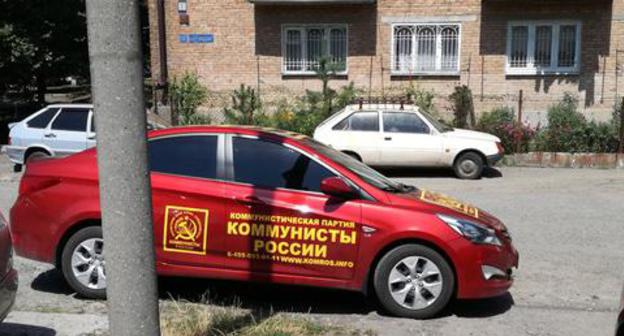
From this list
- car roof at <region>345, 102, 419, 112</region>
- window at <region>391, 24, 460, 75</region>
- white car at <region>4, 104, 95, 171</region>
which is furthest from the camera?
window at <region>391, 24, 460, 75</region>

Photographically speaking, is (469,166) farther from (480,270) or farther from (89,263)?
(89,263)

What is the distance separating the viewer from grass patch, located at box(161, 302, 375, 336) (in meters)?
5.09

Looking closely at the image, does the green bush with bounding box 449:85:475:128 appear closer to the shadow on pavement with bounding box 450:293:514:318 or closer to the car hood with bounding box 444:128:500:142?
the car hood with bounding box 444:128:500:142

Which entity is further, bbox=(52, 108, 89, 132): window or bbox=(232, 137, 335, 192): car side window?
bbox=(52, 108, 89, 132): window

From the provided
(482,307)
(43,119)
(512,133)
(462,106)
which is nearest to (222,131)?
(482,307)

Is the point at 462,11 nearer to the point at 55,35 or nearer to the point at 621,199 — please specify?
the point at 621,199

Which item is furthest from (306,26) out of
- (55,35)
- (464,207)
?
(464,207)

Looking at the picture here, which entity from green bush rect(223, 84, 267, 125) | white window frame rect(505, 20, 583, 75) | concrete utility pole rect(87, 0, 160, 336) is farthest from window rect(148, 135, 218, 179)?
white window frame rect(505, 20, 583, 75)

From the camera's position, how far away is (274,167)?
20.0 ft

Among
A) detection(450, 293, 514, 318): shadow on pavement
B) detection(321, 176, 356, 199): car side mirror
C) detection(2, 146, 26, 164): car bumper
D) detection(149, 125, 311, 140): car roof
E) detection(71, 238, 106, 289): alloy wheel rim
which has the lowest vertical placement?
detection(450, 293, 514, 318): shadow on pavement

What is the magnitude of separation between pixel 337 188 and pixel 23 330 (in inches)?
103

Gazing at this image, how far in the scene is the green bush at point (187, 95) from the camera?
20.7 m

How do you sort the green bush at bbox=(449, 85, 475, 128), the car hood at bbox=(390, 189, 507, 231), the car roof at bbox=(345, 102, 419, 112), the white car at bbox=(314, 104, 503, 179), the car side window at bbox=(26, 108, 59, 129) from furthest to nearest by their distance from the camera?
the green bush at bbox=(449, 85, 475, 128), the car roof at bbox=(345, 102, 419, 112), the white car at bbox=(314, 104, 503, 179), the car side window at bbox=(26, 108, 59, 129), the car hood at bbox=(390, 189, 507, 231)

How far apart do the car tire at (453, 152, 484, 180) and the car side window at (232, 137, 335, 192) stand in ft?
30.7
